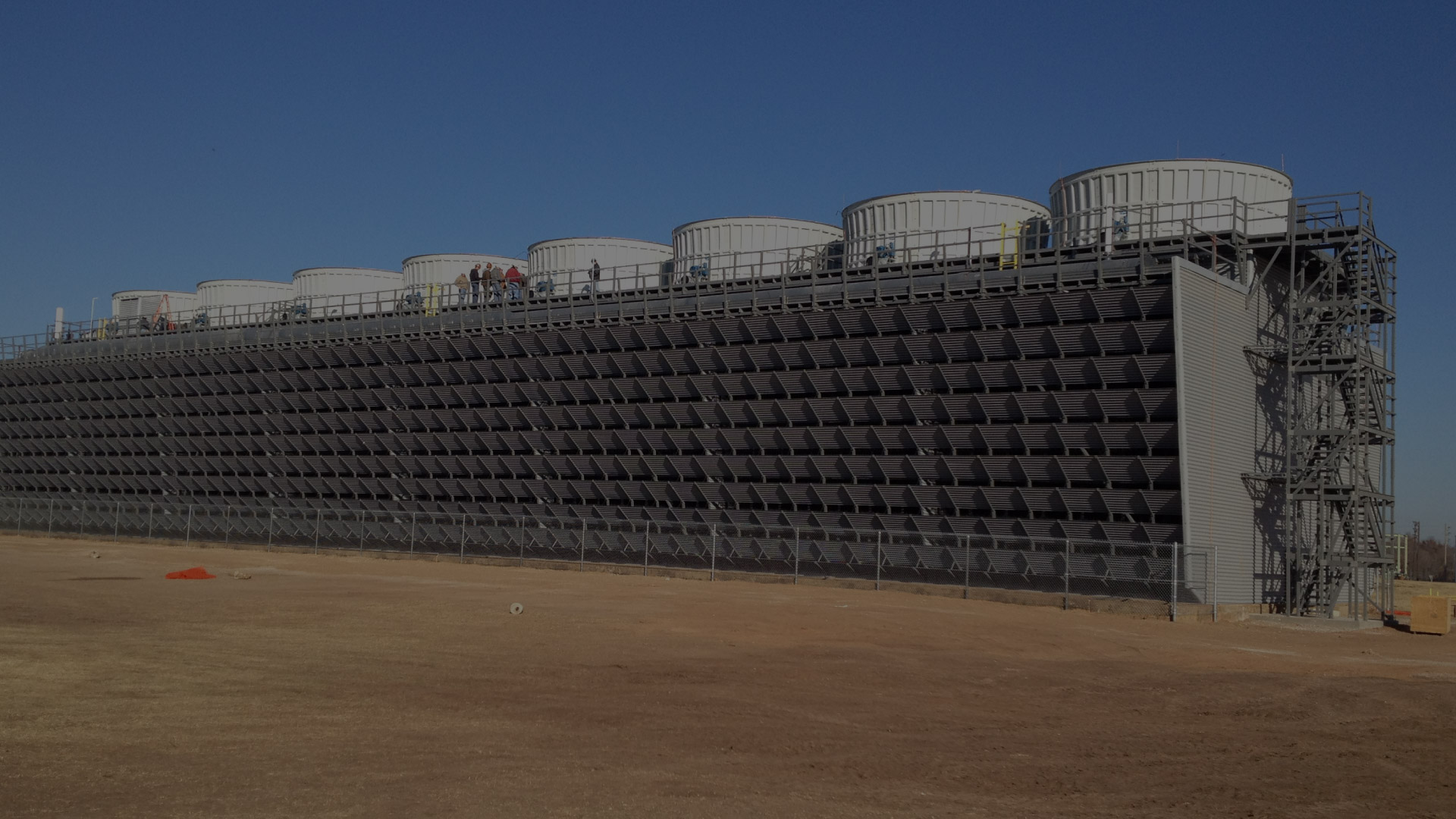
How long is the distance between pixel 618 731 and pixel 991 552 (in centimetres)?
2633

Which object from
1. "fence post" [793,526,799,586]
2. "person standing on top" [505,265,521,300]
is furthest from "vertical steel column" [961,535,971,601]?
"person standing on top" [505,265,521,300]

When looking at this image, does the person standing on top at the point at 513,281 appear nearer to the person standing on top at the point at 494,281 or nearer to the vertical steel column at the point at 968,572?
the person standing on top at the point at 494,281

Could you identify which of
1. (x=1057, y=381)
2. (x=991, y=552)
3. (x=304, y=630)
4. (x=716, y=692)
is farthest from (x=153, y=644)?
(x=1057, y=381)

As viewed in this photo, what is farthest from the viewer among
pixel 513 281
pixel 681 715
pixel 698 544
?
pixel 513 281

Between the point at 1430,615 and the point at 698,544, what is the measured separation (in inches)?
953

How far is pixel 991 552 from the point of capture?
39500 mm

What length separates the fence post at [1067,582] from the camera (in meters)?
36.8

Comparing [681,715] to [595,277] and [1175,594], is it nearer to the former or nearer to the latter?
[1175,594]

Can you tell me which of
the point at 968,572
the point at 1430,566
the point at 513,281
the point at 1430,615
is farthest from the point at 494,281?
the point at 1430,566

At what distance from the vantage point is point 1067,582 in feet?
120

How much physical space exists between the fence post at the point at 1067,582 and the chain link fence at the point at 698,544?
0.09 metres

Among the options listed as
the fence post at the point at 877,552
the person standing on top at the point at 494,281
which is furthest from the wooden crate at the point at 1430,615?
the person standing on top at the point at 494,281

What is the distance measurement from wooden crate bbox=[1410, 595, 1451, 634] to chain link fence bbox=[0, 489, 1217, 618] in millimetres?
5364

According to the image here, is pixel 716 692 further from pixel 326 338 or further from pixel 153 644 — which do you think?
pixel 326 338
